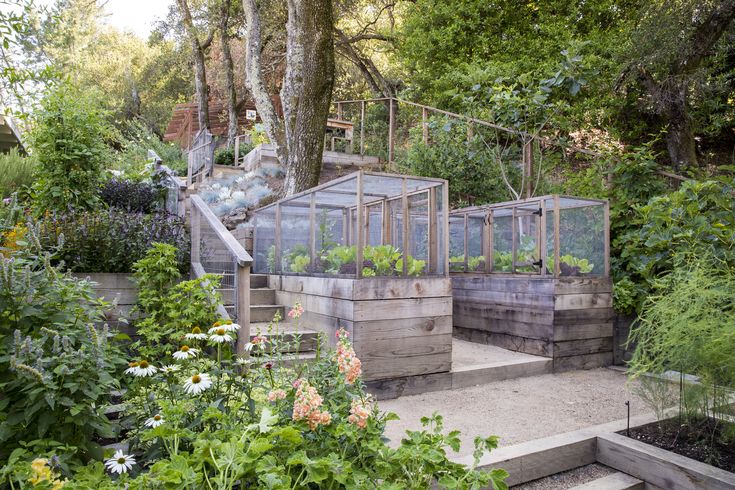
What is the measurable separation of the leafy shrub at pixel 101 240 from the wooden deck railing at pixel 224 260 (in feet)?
0.64

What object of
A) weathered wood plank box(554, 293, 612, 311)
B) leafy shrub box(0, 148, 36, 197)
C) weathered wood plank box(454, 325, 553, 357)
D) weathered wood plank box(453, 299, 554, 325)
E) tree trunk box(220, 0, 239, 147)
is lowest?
weathered wood plank box(454, 325, 553, 357)

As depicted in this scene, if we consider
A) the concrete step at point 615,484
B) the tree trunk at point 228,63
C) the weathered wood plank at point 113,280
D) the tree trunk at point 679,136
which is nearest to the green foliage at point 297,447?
the concrete step at point 615,484

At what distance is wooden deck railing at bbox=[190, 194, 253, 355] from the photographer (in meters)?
4.39

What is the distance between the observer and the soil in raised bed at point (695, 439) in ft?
9.81

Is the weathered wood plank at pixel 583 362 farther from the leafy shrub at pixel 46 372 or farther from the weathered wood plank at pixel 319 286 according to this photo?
the leafy shrub at pixel 46 372

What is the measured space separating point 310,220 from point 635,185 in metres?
3.99

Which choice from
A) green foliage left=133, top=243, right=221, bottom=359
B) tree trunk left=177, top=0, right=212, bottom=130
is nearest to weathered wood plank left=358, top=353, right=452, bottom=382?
green foliage left=133, top=243, right=221, bottom=359

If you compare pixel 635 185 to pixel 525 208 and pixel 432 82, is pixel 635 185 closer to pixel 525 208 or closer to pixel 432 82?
pixel 525 208

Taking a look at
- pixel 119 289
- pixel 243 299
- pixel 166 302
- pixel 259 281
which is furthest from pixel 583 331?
pixel 119 289

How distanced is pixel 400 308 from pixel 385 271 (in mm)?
347

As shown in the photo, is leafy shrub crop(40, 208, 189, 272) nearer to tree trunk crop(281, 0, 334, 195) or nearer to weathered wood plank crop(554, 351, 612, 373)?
tree trunk crop(281, 0, 334, 195)

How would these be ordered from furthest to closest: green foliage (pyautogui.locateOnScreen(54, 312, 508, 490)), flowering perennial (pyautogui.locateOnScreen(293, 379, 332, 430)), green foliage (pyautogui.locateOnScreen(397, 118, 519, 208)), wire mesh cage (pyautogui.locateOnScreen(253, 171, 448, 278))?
1. green foliage (pyautogui.locateOnScreen(397, 118, 519, 208))
2. wire mesh cage (pyautogui.locateOnScreen(253, 171, 448, 278))
3. flowering perennial (pyautogui.locateOnScreen(293, 379, 332, 430))
4. green foliage (pyautogui.locateOnScreen(54, 312, 508, 490))

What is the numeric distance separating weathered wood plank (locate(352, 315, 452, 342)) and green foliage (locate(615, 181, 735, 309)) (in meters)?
2.20

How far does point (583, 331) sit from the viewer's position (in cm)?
575
